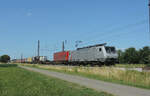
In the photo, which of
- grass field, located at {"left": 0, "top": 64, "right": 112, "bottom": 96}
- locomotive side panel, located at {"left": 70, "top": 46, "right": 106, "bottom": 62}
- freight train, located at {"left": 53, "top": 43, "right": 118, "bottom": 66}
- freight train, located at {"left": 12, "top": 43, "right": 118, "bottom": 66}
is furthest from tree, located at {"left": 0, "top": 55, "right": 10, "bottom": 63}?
grass field, located at {"left": 0, "top": 64, "right": 112, "bottom": 96}

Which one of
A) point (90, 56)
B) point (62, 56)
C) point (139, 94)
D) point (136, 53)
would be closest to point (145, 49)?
point (136, 53)

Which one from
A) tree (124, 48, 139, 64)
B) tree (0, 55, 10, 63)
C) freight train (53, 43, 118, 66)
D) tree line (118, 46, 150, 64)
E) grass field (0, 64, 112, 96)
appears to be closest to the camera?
grass field (0, 64, 112, 96)

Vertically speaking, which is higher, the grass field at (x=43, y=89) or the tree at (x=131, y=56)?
the tree at (x=131, y=56)

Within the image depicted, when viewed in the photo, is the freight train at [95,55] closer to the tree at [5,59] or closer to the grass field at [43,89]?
the grass field at [43,89]

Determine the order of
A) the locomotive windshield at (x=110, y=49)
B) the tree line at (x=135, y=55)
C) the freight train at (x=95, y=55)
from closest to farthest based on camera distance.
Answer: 1. the freight train at (x=95, y=55)
2. the locomotive windshield at (x=110, y=49)
3. the tree line at (x=135, y=55)

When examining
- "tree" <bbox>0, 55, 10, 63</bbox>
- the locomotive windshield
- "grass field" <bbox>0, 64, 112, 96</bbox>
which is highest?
the locomotive windshield

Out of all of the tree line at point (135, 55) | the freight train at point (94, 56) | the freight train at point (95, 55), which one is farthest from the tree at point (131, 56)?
the freight train at point (95, 55)

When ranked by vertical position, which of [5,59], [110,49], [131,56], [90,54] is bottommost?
[5,59]

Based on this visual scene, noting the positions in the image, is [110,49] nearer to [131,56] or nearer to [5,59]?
[131,56]

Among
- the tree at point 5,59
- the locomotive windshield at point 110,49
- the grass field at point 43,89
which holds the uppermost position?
the locomotive windshield at point 110,49

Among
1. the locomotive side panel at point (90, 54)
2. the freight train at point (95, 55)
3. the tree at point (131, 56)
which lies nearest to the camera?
the freight train at point (95, 55)

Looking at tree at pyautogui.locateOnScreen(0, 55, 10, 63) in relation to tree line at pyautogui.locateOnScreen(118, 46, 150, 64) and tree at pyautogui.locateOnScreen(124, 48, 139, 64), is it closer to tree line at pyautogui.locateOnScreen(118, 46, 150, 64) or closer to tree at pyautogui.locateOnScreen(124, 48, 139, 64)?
tree line at pyautogui.locateOnScreen(118, 46, 150, 64)

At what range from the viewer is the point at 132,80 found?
14.2 meters

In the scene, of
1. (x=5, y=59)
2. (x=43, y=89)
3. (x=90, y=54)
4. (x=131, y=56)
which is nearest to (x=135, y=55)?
(x=131, y=56)
